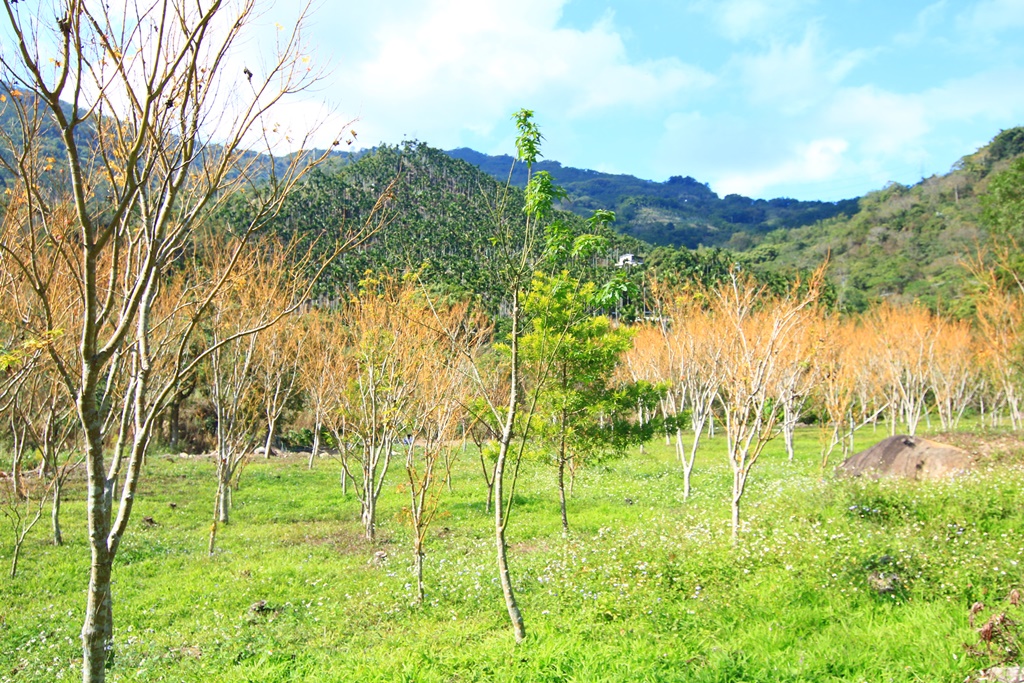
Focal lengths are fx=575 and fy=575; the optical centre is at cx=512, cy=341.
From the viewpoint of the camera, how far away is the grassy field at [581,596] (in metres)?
5.42

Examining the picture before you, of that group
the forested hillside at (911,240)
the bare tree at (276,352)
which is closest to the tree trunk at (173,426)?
the bare tree at (276,352)

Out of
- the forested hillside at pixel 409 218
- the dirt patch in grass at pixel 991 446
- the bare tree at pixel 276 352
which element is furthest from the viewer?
the forested hillside at pixel 409 218

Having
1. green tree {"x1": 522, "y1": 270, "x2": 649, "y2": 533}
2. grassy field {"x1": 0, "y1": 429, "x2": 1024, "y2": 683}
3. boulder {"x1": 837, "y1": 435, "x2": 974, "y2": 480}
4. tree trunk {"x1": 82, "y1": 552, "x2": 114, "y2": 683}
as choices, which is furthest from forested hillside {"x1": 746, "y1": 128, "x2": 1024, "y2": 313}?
tree trunk {"x1": 82, "y1": 552, "x2": 114, "y2": 683}

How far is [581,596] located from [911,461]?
10845 millimetres

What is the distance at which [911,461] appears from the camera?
13836 mm

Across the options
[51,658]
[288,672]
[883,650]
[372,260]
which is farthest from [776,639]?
[372,260]

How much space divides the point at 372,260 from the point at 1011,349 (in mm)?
46166

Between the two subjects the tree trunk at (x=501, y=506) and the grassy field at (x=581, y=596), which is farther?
the tree trunk at (x=501, y=506)

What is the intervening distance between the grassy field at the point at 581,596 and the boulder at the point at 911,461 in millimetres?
660

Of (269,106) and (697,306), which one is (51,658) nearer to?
(269,106)

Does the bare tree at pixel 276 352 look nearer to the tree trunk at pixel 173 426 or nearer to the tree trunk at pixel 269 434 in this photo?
the tree trunk at pixel 269 434

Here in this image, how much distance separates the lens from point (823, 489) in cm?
1157

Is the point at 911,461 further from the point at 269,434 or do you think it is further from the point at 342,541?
the point at 269,434

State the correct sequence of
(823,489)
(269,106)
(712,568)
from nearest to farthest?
(269,106), (712,568), (823,489)
